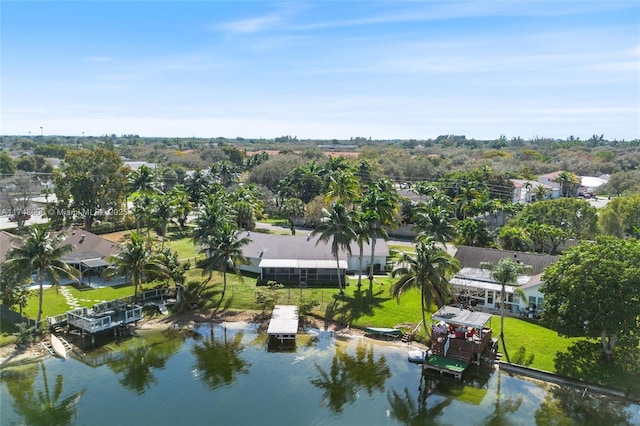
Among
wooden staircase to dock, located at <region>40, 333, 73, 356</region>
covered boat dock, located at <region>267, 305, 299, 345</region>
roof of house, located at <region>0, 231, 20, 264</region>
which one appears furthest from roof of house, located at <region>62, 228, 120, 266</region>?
covered boat dock, located at <region>267, 305, 299, 345</region>

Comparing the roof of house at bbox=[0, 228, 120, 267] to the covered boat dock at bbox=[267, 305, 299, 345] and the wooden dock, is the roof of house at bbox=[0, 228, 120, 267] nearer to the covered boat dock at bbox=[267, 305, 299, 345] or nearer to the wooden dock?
the wooden dock

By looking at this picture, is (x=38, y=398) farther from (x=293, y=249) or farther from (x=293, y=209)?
(x=293, y=209)

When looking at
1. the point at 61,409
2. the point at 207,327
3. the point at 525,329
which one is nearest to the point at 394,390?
the point at 525,329

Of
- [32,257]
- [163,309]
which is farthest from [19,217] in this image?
[32,257]

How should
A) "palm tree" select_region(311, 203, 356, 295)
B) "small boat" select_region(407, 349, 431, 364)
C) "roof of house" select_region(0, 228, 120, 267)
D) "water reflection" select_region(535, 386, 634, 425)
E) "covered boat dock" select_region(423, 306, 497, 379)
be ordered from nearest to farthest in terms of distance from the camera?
"water reflection" select_region(535, 386, 634, 425)
"covered boat dock" select_region(423, 306, 497, 379)
"small boat" select_region(407, 349, 431, 364)
"palm tree" select_region(311, 203, 356, 295)
"roof of house" select_region(0, 228, 120, 267)

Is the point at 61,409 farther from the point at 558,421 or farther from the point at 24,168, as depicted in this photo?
the point at 24,168
